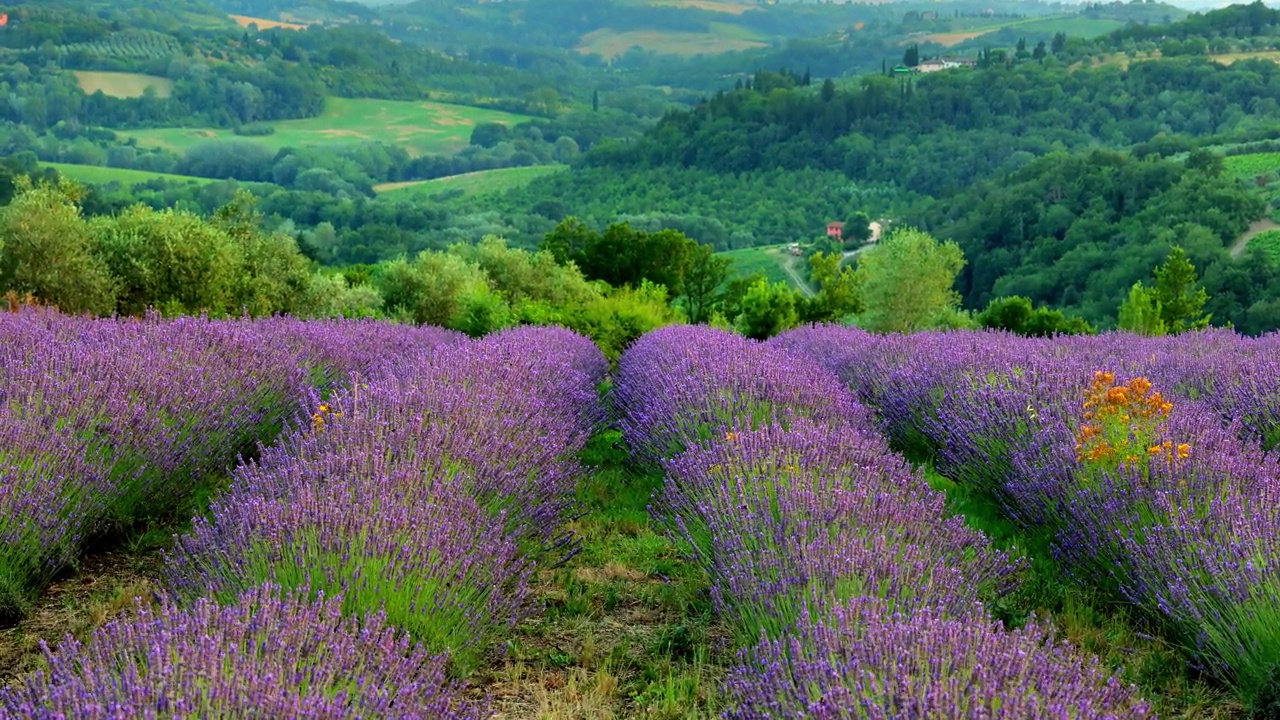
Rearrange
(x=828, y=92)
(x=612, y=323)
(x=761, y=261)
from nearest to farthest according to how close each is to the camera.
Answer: (x=612, y=323), (x=761, y=261), (x=828, y=92)

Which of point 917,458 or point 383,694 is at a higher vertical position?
point 383,694

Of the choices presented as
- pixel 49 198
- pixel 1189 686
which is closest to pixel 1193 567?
pixel 1189 686

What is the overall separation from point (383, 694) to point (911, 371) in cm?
534

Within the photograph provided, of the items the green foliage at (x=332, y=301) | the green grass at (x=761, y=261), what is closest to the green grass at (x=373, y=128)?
the green grass at (x=761, y=261)

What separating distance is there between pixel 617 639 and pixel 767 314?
1709 cm

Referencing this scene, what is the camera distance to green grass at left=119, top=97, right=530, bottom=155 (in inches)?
5591

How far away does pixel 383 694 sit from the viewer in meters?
2.33

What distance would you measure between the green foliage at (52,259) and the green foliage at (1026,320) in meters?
14.7

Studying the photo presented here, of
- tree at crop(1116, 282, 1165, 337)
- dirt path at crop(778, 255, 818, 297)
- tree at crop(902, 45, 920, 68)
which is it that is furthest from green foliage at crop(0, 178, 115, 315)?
tree at crop(902, 45, 920, 68)

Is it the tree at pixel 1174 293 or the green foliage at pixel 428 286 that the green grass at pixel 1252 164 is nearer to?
the tree at pixel 1174 293

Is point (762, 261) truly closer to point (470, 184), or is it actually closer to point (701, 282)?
point (701, 282)

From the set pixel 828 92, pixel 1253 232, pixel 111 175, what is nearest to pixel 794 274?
pixel 1253 232

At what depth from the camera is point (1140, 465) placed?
175 inches

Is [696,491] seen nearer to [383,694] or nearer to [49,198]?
[383,694]
